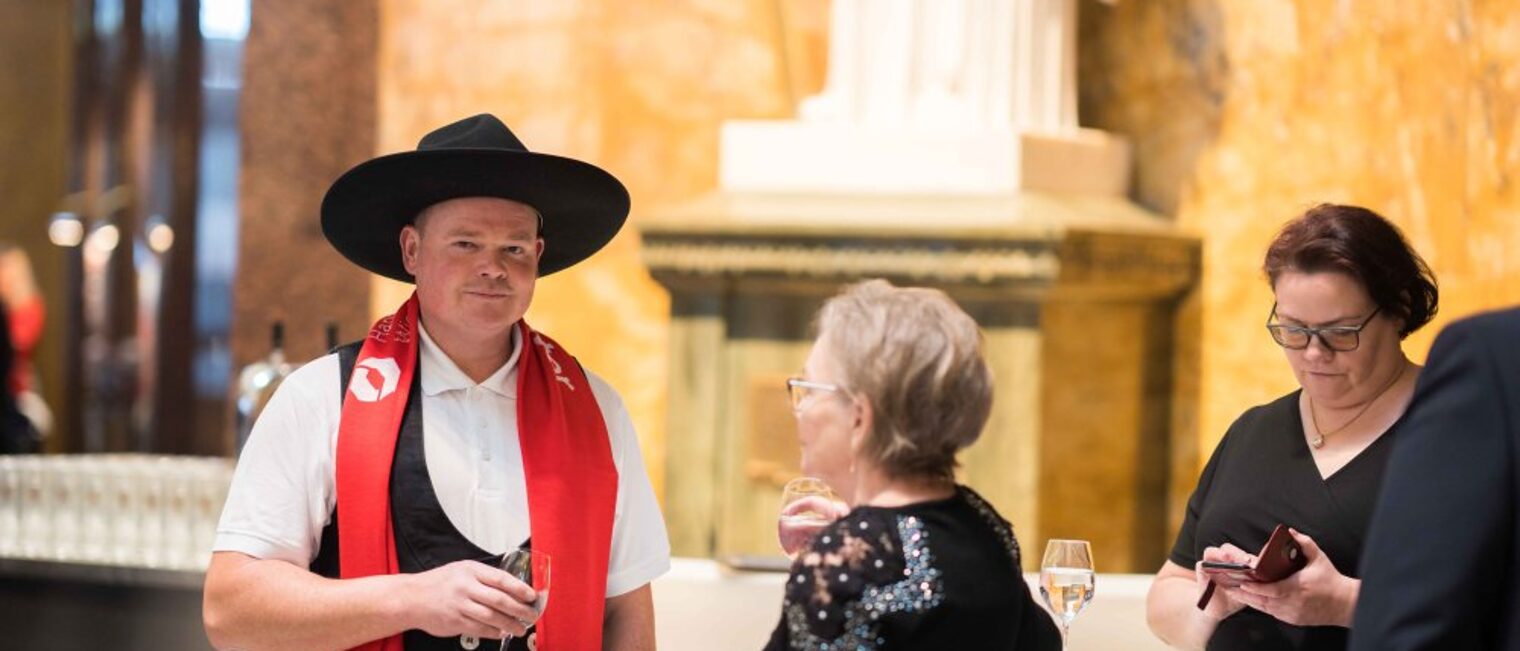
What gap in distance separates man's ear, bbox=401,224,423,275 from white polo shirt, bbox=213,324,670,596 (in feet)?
0.40

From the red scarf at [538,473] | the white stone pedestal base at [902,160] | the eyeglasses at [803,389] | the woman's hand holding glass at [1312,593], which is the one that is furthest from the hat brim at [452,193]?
the white stone pedestal base at [902,160]

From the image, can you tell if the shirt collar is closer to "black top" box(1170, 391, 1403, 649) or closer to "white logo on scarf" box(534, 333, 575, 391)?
"white logo on scarf" box(534, 333, 575, 391)

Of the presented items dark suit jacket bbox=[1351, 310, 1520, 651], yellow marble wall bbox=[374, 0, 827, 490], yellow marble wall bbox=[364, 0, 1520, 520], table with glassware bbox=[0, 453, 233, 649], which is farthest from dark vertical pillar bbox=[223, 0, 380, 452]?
dark suit jacket bbox=[1351, 310, 1520, 651]

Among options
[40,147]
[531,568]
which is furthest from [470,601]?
[40,147]

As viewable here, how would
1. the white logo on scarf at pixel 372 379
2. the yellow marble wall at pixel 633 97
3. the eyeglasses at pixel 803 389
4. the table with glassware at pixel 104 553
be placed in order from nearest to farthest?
the eyeglasses at pixel 803 389, the white logo on scarf at pixel 372 379, the table with glassware at pixel 104 553, the yellow marble wall at pixel 633 97

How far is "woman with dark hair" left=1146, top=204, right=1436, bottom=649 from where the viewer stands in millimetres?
2852

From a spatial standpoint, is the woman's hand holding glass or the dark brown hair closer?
the woman's hand holding glass

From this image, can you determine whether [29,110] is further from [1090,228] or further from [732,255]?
[1090,228]

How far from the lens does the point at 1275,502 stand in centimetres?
292

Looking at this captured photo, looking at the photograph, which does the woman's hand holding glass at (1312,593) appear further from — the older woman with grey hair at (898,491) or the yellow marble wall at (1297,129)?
the yellow marble wall at (1297,129)

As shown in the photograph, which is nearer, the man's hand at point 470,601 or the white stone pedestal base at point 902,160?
the man's hand at point 470,601

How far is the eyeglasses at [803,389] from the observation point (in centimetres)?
235

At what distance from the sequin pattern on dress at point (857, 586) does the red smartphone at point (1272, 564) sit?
62cm

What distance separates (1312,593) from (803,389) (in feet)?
2.62
